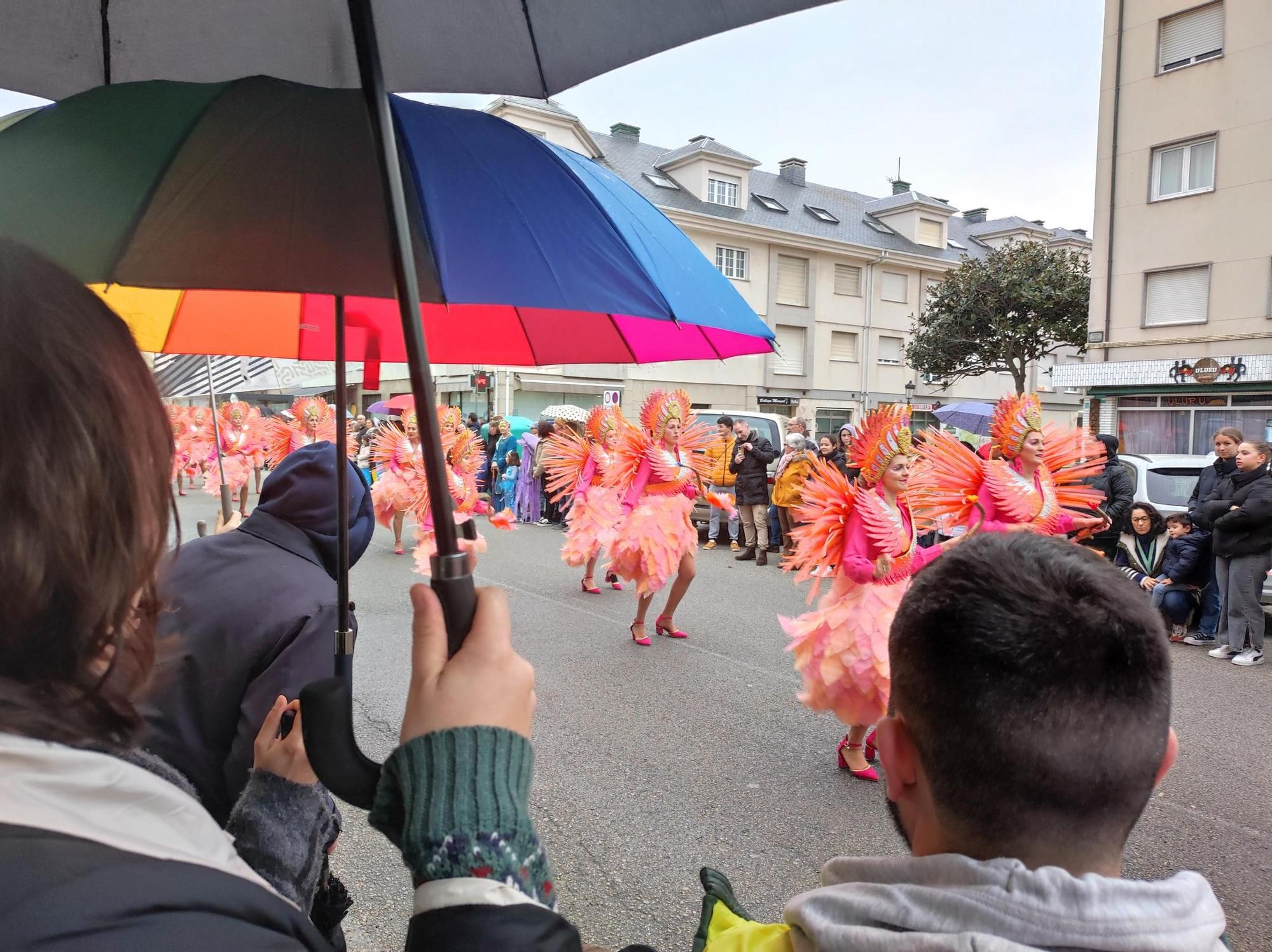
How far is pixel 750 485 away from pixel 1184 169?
1352cm

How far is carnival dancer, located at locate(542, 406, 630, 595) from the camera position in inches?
319

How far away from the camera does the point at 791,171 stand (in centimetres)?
3544

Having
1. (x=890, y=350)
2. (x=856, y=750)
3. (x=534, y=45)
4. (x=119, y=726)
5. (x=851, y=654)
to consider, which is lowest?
(x=856, y=750)

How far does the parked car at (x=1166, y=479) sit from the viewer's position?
8.82m

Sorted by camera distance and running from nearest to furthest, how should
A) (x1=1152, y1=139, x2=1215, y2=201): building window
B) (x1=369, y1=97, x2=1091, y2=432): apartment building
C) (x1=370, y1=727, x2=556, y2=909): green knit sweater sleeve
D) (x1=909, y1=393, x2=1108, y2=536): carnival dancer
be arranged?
(x1=370, y1=727, x2=556, y2=909): green knit sweater sleeve < (x1=909, y1=393, x2=1108, y2=536): carnival dancer < (x1=1152, y1=139, x2=1215, y2=201): building window < (x1=369, y1=97, x2=1091, y2=432): apartment building

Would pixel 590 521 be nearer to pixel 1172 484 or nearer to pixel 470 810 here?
pixel 1172 484

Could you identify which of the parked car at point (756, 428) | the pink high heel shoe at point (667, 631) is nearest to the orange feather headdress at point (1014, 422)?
the pink high heel shoe at point (667, 631)

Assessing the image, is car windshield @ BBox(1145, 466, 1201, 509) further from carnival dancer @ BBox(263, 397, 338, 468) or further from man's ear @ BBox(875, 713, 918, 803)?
carnival dancer @ BBox(263, 397, 338, 468)

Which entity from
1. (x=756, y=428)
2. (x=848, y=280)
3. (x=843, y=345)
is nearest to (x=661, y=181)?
(x=848, y=280)

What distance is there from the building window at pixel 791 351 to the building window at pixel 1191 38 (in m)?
13.7

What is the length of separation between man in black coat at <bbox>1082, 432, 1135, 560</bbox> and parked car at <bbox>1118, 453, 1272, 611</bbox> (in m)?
0.56

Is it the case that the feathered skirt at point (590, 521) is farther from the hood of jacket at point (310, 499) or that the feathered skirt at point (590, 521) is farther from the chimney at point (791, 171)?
the chimney at point (791, 171)

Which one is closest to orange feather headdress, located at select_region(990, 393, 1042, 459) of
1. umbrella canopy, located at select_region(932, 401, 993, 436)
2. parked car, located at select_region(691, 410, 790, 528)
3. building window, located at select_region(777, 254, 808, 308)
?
parked car, located at select_region(691, 410, 790, 528)

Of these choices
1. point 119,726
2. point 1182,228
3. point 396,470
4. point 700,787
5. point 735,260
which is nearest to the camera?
point 119,726
